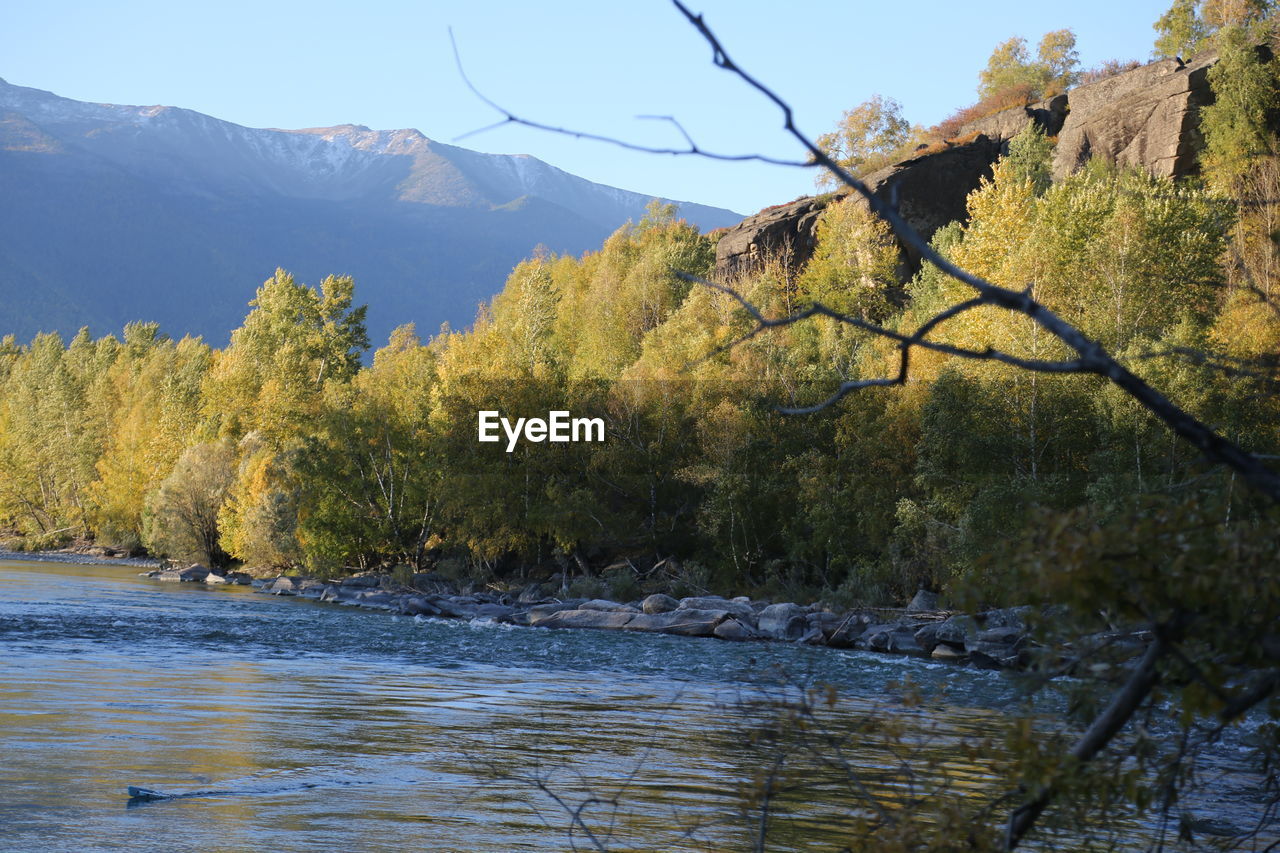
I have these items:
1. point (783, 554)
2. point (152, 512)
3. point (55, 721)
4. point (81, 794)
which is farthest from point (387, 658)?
point (152, 512)

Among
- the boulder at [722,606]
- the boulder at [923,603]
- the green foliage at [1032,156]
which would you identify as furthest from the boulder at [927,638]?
the green foliage at [1032,156]

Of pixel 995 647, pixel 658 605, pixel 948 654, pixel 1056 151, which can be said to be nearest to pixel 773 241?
pixel 1056 151

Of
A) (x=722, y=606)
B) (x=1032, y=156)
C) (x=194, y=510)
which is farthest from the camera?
(x=1032, y=156)

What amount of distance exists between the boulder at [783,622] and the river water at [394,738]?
4635mm

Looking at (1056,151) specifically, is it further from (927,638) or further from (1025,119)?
(927,638)

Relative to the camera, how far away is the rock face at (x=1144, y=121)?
5594 cm

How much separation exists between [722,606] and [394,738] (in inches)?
895

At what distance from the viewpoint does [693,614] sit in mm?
33312

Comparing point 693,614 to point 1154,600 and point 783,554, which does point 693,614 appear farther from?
point 1154,600

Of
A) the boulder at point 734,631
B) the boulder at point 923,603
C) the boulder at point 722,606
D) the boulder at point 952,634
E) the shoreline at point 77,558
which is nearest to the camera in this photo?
the boulder at point 952,634

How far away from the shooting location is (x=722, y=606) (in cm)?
3538

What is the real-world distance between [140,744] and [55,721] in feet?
5.32

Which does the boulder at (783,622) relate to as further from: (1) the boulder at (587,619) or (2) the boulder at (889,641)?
(1) the boulder at (587,619)

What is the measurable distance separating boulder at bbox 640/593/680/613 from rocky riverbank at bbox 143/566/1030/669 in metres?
0.03
